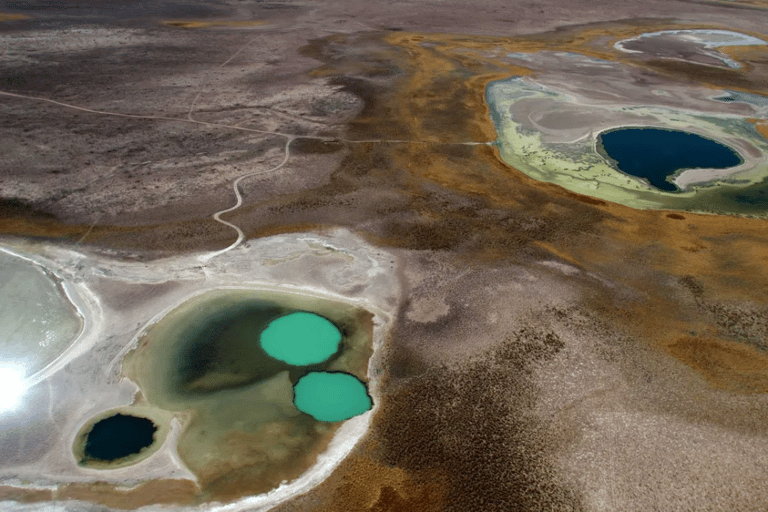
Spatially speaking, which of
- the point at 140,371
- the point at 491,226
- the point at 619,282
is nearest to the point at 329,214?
the point at 491,226

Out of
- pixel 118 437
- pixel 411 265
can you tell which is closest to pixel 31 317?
pixel 118 437

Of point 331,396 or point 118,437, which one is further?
point 331,396

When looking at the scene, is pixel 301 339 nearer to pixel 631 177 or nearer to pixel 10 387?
pixel 10 387

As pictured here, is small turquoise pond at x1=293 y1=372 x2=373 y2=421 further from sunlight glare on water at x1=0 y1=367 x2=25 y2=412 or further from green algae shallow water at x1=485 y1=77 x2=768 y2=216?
green algae shallow water at x1=485 y1=77 x2=768 y2=216

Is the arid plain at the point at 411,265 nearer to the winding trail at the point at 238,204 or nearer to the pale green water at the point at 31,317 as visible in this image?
the winding trail at the point at 238,204

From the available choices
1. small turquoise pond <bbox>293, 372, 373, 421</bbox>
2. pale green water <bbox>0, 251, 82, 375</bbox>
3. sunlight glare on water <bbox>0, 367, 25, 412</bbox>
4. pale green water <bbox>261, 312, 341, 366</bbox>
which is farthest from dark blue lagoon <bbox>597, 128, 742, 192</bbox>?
sunlight glare on water <bbox>0, 367, 25, 412</bbox>

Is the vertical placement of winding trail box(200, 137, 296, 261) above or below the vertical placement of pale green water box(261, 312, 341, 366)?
above

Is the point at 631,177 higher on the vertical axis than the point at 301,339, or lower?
higher

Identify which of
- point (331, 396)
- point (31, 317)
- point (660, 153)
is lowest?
point (331, 396)
